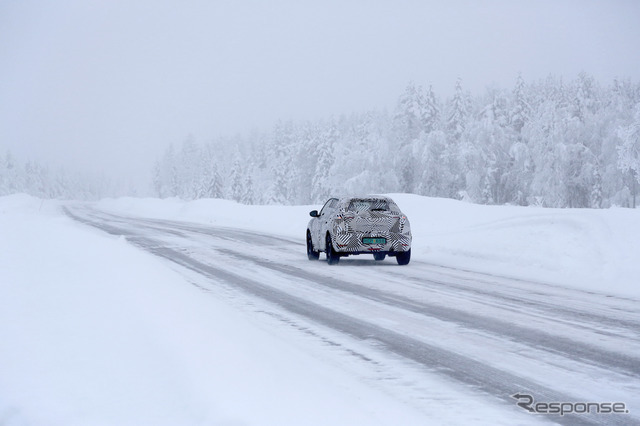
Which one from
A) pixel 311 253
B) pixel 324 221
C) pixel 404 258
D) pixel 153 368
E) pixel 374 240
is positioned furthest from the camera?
pixel 311 253

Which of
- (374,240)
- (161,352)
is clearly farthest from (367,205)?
(161,352)

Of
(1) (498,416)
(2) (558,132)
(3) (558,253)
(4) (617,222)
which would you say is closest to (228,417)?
(1) (498,416)

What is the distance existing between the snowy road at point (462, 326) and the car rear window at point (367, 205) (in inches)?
65.6

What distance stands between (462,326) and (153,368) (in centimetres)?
388

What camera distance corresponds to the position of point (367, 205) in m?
15.6

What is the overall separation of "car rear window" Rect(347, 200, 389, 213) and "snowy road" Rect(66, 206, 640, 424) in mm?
1667

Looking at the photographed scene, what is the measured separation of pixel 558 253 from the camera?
14.5 m

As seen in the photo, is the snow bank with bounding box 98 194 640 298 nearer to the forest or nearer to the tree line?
the forest

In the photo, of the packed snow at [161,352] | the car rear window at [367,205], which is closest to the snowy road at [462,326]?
the packed snow at [161,352]

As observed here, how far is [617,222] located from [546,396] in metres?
11.4

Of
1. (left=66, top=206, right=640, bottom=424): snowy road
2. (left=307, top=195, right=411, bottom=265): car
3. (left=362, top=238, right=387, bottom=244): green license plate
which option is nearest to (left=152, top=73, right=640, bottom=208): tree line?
(left=307, top=195, right=411, bottom=265): car

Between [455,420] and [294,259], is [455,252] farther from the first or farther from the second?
[455,420]

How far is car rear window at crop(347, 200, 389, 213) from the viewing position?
1541 centimetres

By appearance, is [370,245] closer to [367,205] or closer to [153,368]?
[367,205]
